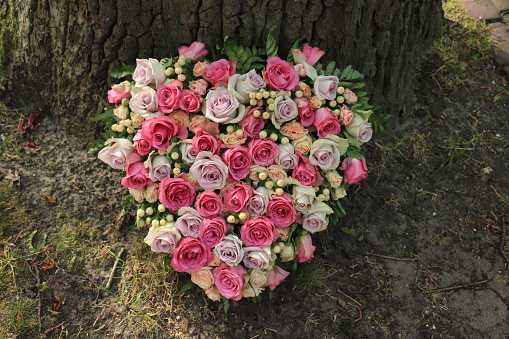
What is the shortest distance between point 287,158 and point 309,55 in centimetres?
60

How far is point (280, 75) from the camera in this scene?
8.08ft

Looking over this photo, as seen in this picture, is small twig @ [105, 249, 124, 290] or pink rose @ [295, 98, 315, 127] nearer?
pink rose @ [295, 98, 315, 127]

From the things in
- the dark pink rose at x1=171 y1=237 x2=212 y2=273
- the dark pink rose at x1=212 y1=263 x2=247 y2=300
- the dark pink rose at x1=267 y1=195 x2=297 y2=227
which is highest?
the dark pink rose at x1=267 y1=195 x2=297 y2=227

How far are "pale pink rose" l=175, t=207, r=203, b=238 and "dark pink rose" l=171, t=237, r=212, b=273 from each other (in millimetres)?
41

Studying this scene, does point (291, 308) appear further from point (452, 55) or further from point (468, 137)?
point (452, 55)

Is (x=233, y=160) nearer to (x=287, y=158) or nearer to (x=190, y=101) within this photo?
(x=287, y=158)

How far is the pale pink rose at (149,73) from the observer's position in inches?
97.5

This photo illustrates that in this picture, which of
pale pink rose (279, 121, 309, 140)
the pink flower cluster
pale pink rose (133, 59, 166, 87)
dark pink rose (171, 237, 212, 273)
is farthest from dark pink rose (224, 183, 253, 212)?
pale pink rose (133, 59, 166, 87)

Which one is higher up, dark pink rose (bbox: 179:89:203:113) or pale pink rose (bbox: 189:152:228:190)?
dark pink rose (bbox: 179:89:203:113)

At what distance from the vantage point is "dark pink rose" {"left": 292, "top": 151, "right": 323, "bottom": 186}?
2404 millimetres

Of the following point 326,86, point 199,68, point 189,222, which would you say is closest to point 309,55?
point 326,86

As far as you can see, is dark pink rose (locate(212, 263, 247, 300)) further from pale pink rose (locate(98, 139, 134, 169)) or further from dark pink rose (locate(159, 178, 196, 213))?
pale pink rose (locate(98, 139, 134, 169))

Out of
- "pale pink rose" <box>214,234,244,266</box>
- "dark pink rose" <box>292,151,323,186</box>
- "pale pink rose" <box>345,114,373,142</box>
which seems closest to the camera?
"pale pink rose" <box>214,234,244,266</box>

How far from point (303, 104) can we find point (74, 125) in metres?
1.51
